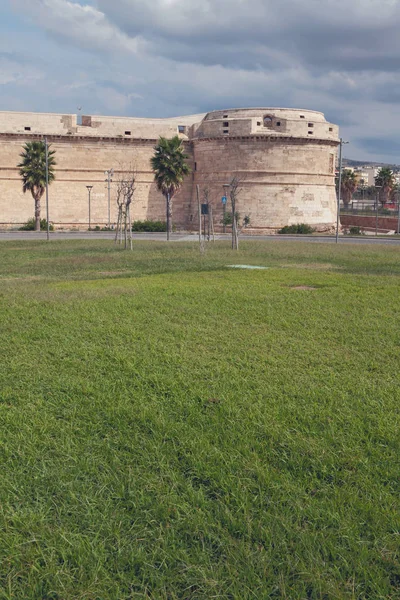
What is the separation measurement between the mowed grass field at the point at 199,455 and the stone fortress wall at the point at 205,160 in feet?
127

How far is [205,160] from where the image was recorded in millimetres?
47906

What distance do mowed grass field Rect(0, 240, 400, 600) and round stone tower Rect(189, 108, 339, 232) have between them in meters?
38.5

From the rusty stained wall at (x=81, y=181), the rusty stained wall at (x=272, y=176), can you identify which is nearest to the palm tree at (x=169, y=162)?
the rusty stained wall at (x=272, y=176)

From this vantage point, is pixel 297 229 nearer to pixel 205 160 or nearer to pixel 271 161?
pixel 271 161

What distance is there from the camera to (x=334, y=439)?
14.6ft

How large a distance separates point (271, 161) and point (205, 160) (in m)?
5.64

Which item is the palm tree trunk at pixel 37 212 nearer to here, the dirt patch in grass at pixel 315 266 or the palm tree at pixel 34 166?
the palm tree at pixel 34 166

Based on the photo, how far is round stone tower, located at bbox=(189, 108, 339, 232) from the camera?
4522cm

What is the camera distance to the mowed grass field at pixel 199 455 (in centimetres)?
310

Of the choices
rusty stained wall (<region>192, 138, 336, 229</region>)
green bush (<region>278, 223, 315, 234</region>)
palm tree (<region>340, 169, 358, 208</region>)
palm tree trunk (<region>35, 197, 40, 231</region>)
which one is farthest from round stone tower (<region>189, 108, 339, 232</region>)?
palm tree (<region>340, 169, 358, 208</region>)

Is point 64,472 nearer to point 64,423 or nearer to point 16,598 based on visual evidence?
point 64,423

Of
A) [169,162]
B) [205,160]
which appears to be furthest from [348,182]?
[169,162]

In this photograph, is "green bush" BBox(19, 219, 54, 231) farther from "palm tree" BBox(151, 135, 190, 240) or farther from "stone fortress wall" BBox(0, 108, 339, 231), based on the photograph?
"palm tree" BBox(151, 135, 190, 240)

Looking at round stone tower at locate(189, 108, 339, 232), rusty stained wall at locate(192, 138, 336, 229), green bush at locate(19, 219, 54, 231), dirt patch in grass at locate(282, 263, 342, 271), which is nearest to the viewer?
dirt patch in grass at locate(282, 263, 342, 271)
